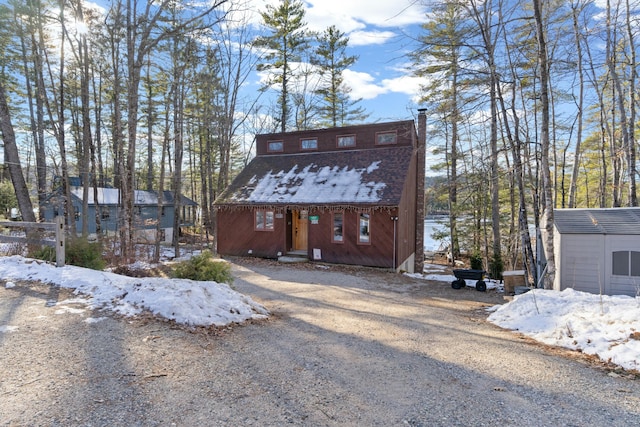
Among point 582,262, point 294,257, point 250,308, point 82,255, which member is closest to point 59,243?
point 82,255

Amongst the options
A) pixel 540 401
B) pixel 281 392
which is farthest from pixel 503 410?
pixel 281 392

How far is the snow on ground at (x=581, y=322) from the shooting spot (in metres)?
4.28

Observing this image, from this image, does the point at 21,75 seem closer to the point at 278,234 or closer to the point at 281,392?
the point at 278,234

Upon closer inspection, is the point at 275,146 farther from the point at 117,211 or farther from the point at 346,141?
the point at 117,211

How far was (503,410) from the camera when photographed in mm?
2947

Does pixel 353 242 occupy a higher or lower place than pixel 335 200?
lower

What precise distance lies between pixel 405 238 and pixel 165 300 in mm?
10538

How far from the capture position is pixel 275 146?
1798cm

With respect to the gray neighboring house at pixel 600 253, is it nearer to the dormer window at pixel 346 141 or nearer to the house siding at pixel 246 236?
the dormer window at pixel 346 141

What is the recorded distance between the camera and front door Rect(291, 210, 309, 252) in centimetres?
1483

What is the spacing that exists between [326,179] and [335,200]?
1.86 metres

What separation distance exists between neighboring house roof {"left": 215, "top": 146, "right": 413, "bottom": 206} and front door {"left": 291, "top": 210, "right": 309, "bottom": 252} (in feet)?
3.75

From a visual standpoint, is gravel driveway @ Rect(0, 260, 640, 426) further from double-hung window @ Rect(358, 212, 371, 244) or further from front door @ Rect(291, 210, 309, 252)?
front door @ Rect(291, 210, 309, 252)

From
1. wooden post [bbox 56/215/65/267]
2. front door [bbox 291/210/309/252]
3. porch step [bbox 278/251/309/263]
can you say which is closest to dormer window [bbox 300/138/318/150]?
front door [bbox 291/210/309/252]
